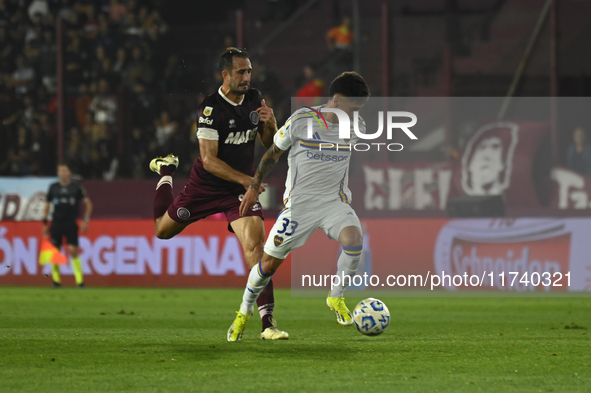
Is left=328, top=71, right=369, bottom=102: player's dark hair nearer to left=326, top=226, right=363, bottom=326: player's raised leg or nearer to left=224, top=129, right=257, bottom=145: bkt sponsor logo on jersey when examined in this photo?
left=224, top=129, right=257, bottom=145: bkt sponsor logo on jersey

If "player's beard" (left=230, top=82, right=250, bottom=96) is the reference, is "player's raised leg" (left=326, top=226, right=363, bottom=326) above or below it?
below

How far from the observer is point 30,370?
18.6 ft

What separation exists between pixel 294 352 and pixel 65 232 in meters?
10.2

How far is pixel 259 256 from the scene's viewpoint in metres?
7.23

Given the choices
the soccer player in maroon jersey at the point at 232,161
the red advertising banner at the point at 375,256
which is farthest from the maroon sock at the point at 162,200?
the red advertising banner at the point at 375,256

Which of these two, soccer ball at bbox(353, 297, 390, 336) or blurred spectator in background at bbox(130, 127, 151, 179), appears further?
blurred spectator in background at bbox(130, 127, 151, 179)

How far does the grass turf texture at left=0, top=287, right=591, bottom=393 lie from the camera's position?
515 centimetres

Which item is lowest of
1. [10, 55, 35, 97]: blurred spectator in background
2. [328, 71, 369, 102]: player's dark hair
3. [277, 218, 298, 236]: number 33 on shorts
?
[277, 218, 298, 236]: number 33 on shorts

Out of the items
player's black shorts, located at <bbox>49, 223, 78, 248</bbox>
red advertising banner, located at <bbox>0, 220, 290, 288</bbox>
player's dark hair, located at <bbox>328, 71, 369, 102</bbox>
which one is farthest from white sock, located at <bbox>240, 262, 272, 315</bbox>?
player's black shorts, located at <bbox>49, 223, 78, 248</bbox>

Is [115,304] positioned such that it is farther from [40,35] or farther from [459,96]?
[40,35]

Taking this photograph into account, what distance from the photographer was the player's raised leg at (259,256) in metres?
7.22

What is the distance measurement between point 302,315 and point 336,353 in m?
3.90

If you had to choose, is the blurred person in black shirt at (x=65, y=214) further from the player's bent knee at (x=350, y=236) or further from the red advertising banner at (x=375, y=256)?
the player's bent knee at (x=350, y=236)

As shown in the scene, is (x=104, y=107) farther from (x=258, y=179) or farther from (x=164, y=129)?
(x=258, y=179)
